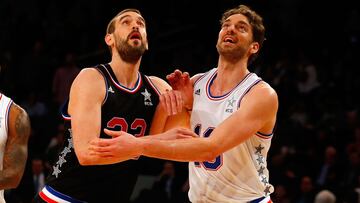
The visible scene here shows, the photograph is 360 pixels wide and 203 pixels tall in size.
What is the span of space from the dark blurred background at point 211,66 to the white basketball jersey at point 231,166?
4489mm

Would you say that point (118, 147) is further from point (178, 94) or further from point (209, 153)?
point (178, 94)

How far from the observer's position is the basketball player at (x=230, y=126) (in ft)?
19.1

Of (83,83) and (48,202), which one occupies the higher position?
(83,83)

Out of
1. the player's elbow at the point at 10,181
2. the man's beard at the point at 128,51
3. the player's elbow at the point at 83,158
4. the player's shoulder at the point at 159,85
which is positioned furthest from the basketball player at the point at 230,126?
the player's elbow at the point at 10,181

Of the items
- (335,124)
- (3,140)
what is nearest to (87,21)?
(335,124)

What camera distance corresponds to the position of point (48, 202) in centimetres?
649

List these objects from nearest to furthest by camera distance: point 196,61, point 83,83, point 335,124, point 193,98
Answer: point 83,83 < point 193,98 < point 335,124 < point 196,61

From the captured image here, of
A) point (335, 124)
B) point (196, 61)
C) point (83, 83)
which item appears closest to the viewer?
point (83, 83)

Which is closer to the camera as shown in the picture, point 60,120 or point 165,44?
point 60,120

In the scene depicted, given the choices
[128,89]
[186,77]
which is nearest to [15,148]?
[128,89]

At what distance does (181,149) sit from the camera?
5.77 meters

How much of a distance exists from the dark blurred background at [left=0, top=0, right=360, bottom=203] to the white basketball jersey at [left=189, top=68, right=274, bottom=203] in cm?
449

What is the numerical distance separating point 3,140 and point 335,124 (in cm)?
792

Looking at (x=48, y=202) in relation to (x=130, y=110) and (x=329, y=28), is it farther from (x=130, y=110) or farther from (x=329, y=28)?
(x=329, y=28)
